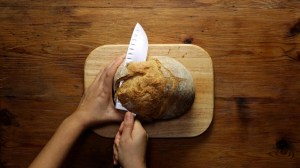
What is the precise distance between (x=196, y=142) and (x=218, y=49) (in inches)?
11.4

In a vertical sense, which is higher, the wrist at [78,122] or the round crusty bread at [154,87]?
the round crusty bread at [154,87]

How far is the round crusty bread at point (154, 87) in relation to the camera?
0.93 meters

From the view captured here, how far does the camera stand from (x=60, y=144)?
1.06 metres

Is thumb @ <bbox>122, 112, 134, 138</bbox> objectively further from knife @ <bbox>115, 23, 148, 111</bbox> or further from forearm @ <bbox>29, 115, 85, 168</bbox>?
forearm @ <bbox>29, 115, 85, 168</bbox>

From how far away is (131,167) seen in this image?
101 centimetres

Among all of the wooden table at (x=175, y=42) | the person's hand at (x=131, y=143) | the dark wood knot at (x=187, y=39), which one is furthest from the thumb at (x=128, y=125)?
the dark wood knot at (x=187, y=39)

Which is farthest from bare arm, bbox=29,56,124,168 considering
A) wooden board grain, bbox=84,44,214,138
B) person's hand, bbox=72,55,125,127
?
wooden board grain, bbox=84,44,214,138

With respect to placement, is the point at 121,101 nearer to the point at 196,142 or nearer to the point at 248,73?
the point at 196,142

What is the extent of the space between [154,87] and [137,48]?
15 cm

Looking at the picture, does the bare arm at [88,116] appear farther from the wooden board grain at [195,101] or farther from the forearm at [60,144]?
the wooden board grain at [195,101]

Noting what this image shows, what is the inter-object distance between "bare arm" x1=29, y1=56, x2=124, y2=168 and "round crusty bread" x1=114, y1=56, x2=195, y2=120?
51mm

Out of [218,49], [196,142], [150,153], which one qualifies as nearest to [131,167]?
[150,153]

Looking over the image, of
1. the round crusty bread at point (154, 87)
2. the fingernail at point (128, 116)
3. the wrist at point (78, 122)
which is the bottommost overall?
the wrist at point (78, 122)

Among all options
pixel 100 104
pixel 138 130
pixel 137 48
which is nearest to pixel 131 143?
pixel 138 130
